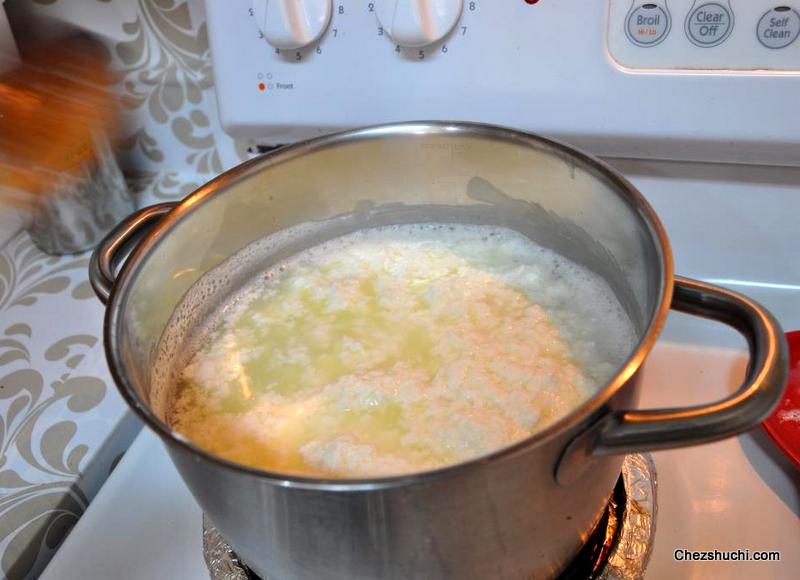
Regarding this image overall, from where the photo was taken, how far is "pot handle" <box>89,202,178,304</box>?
490mm

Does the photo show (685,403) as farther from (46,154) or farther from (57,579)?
(46,154)

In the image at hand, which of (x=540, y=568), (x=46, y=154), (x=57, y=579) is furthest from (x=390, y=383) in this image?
(x=46, y=154)

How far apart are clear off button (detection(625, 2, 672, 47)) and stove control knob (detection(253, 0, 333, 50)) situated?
0.78ft

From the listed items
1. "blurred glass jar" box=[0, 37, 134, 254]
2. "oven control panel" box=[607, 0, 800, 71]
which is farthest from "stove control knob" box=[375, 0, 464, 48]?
"blurred glass jar" box=[0, 37, 134, 254]

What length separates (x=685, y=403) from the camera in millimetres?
616

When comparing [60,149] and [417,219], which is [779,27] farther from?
[60,149]

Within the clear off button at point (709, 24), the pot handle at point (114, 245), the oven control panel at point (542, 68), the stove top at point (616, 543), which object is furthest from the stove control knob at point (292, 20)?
the stove top at point (616, 543)

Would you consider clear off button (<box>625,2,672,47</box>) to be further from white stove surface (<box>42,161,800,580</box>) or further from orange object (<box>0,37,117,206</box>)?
orange object (<box>0,37,117,206</box>)

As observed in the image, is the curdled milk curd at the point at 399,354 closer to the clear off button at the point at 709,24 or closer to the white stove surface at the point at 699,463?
the white stove surface at the point at 699,463

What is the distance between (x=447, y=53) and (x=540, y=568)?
396mm

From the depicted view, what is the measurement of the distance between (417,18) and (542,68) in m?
0.11

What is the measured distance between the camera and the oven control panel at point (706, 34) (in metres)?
0.54

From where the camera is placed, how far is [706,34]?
55 centimetres

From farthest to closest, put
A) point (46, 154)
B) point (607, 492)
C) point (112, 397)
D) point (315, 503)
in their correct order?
point (46, 154), point (112, 397), point (607, 492), point (315, 503)
